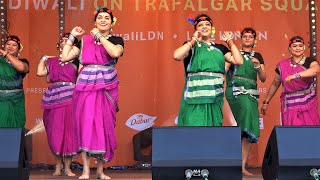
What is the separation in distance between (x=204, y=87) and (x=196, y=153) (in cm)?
123

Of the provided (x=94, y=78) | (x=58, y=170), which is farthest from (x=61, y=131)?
(x=94, y=78)

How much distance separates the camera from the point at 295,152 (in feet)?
14.7

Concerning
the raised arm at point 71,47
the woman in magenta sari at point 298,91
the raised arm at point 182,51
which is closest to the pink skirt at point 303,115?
the woman in magenta sari at point 298,91

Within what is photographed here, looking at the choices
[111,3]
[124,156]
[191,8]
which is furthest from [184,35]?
[124,156]

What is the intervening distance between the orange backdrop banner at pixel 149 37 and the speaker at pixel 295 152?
3.47 m

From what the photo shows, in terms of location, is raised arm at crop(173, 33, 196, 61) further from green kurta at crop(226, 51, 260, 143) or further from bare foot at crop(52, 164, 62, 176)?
bare foot at crop(52, 164, 62, 176)

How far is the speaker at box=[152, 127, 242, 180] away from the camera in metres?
4.48

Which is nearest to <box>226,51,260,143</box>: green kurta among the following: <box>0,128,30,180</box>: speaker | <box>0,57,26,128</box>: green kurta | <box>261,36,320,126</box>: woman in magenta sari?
<box>261,36,320,126</box>: woman in magenta sari

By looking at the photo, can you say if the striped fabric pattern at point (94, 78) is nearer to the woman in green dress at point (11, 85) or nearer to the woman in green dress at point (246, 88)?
the woman in green dress at point (11, 85)

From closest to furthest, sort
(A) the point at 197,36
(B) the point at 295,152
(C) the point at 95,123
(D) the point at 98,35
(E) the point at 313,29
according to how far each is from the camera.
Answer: (B) the point at 295,152 < (A) the point at 197,36 < (D) the point at 98,35 < (C) the point at 95,123 < (E) the point at 313,29

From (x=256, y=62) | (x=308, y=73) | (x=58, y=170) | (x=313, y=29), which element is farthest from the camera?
(x=313, y=29)

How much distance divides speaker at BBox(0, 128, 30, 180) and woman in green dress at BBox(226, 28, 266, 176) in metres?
2.58

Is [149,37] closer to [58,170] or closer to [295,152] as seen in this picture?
[58,170]

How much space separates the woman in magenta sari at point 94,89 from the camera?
5.90 meters
